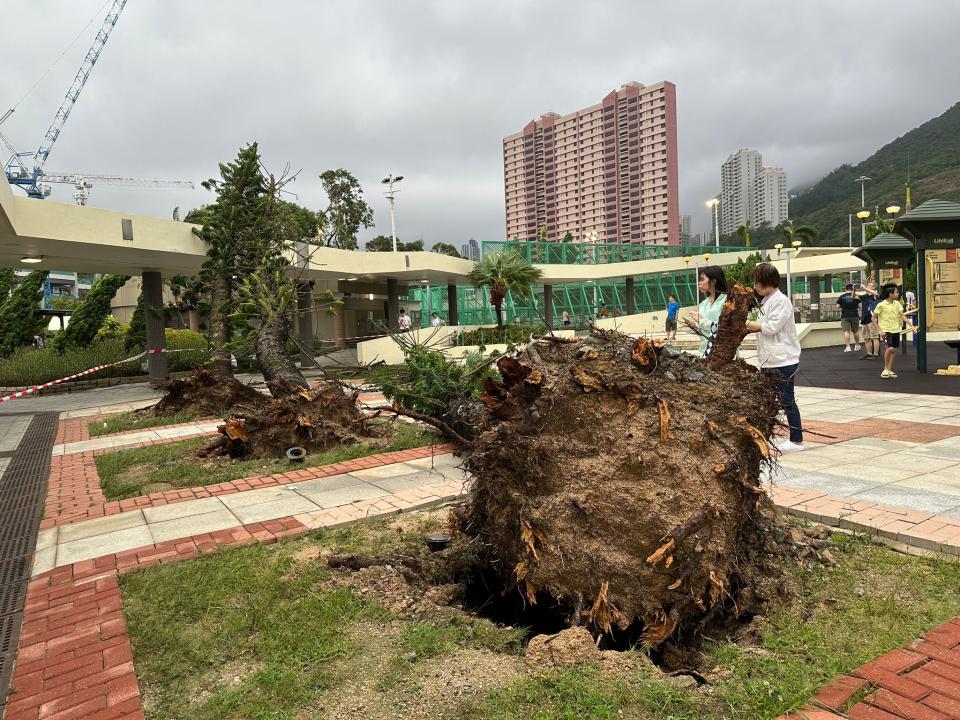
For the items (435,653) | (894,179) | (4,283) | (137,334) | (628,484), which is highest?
(894,179)

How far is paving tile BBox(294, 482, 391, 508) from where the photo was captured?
4754mm

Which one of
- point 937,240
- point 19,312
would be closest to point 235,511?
point 937,240

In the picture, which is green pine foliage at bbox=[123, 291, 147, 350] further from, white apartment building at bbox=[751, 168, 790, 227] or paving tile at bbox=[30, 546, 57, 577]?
white apartment building at bbox=[751, 168, 790, 227]

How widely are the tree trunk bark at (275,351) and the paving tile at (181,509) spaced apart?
3.28 m

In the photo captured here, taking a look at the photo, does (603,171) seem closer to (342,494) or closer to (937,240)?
(937,240)

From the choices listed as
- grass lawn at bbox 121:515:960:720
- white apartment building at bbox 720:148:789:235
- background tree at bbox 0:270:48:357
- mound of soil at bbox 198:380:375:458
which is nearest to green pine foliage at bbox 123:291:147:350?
background tree at bbox 0:270:48:357

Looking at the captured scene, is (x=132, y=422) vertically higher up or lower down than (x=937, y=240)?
lower down

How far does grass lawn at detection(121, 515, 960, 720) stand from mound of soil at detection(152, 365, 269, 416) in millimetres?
7339

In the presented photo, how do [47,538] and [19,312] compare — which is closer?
[47,538]

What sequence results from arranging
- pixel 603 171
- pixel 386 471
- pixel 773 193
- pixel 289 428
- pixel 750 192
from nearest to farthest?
1. pixel 386 471
2. pixel 289 428
3. pixel 603 171
4. pixel 773 193
5. pixel 750 192

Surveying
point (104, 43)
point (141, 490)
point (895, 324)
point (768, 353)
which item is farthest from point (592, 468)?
point (104, 43)

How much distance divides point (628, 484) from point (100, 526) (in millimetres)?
4050

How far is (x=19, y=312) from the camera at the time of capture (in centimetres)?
1908

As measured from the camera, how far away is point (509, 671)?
2244 mm
